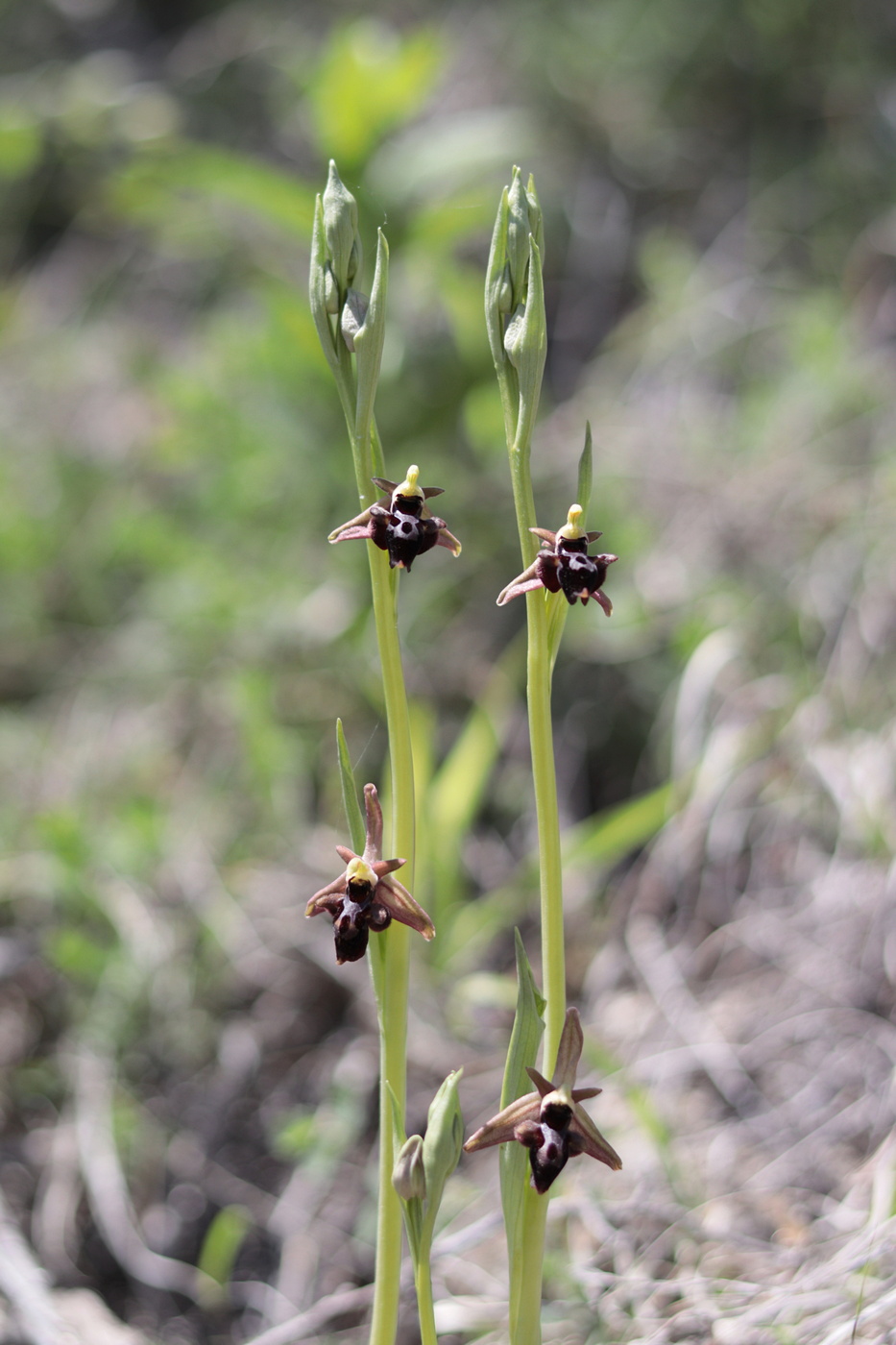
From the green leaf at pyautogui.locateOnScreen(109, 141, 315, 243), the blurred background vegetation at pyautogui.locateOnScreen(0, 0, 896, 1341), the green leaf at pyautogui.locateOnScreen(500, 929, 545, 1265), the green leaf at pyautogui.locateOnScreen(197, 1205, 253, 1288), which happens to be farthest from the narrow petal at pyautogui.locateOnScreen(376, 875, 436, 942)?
the green leaf at pyautogui.locateOnScreen(109, 141, 315, 243)

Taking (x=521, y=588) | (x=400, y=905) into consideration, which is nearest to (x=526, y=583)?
(x=521, y=588)

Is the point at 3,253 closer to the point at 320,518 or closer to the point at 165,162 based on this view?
the point at 165,162

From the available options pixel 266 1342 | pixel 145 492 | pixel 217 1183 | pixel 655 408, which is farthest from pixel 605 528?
pixel 266 1342

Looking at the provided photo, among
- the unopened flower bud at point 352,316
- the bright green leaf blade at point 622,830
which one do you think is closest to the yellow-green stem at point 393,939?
the unopened flower bud at point 352,316

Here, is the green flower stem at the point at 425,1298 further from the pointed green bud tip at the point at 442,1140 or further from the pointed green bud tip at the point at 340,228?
the pointed green bud tip at the point at 340,228

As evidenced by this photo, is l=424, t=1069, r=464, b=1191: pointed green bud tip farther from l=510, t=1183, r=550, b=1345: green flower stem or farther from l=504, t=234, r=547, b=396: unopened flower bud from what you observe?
l=504, t=234, r=547, b=396: unopened flower bud

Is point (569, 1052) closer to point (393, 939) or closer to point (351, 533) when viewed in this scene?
point (393, 939)

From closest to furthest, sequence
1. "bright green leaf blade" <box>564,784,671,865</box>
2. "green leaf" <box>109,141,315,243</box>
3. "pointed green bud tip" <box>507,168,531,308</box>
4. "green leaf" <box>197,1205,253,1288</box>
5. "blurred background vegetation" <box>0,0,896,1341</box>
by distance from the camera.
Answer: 1. "pointed green bud tip" <box>507,168,531,308</box>
2. "green leaf" <box>197,1205,253,1288</box>
3. "blurred background vegetation" <box>0,0,896,1341</box>
4. "bright green leaf blade" <box>564,784,671,865</box>
5. "green leaf" <box>109,141,315,243</box>
